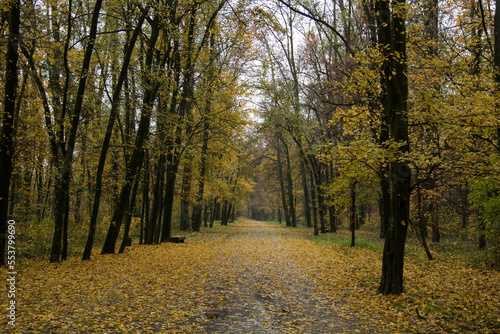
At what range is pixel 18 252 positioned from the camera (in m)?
9.26

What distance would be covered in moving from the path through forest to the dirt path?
0.6 inches

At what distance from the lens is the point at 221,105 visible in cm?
1638

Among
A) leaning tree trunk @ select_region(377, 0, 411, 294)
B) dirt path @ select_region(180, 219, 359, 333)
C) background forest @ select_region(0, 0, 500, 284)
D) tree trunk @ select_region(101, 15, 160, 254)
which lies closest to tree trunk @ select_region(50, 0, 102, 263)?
background forest @ select_region(0, 0, 500, 284)

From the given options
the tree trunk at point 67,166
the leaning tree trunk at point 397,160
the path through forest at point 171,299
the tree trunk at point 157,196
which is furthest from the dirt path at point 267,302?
the tree trunk at point 157,196

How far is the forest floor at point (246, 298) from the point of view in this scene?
441 cm

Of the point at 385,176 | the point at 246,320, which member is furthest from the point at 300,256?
the point at 246,320

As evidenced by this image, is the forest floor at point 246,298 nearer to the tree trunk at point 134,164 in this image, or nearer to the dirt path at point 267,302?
the dirt path at point 267,302

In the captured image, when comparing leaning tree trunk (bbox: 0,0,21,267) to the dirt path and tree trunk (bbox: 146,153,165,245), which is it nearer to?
the dirt path

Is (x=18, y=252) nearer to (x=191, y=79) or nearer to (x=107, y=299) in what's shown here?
(x=107, y=299)

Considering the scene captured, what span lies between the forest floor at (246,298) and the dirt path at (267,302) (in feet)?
0.06

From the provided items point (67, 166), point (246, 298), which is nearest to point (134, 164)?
point (67, 166)

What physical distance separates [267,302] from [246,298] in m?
0.47

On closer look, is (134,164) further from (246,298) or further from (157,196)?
(246,298)

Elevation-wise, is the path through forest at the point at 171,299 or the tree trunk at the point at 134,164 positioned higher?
the tree trunk at the point at 134,164
